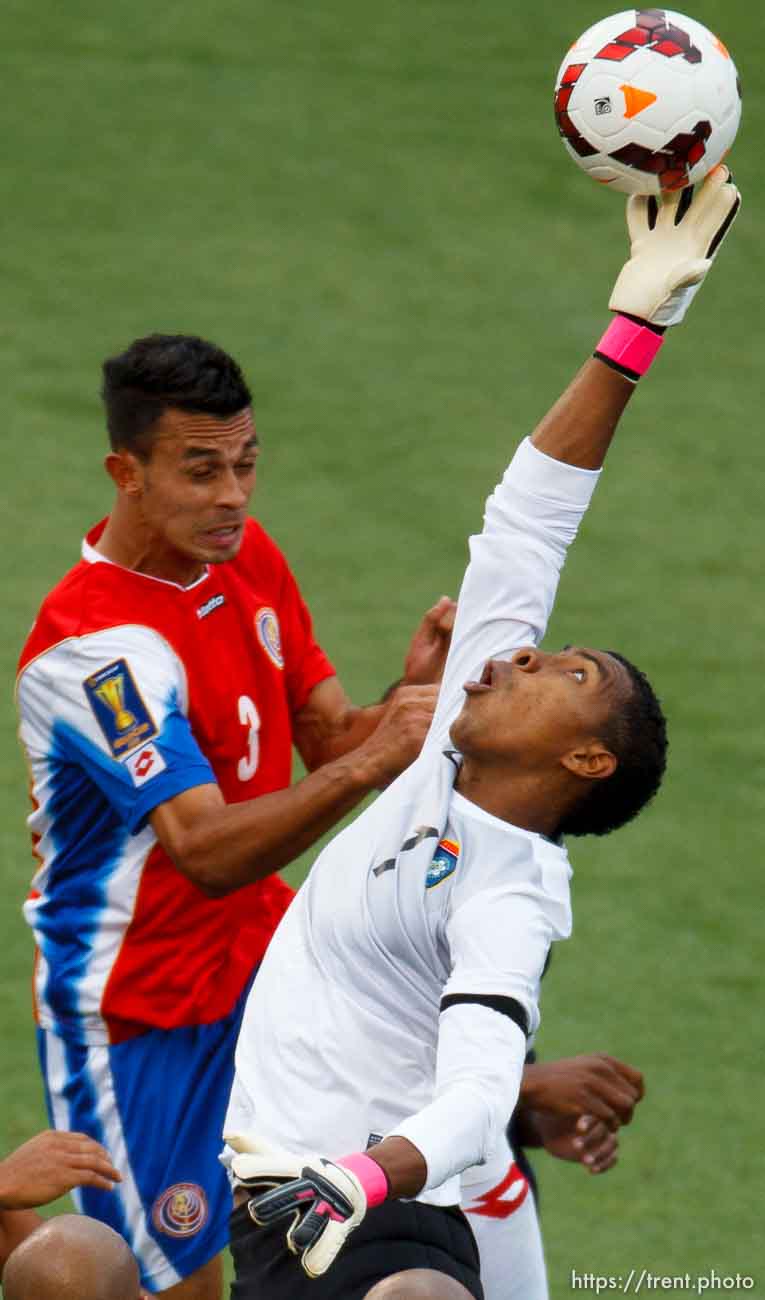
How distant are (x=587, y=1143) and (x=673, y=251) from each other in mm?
1736

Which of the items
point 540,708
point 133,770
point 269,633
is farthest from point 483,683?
point 269,633

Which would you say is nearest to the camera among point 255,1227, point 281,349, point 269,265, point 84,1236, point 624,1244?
point 84,1236

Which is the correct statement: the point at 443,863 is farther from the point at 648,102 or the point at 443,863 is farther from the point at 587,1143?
the point at 648,102

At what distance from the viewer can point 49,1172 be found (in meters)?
3.95

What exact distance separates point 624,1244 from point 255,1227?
2504 millimetres

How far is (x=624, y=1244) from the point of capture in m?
5.98

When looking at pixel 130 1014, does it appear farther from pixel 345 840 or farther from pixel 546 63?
pixel 546 63

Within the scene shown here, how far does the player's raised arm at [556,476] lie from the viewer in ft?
13.8

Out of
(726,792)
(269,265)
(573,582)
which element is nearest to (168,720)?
(726,792)

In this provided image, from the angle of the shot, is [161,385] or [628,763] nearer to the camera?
[628,763]

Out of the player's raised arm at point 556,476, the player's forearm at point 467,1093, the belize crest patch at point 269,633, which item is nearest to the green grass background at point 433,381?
the belize crest patch at point 269,633

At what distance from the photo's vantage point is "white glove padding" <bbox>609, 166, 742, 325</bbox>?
427 cm

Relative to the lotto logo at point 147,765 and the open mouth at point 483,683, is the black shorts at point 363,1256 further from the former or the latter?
the lotto logo at point 147,765

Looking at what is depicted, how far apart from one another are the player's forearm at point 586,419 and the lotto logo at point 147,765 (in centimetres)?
109
